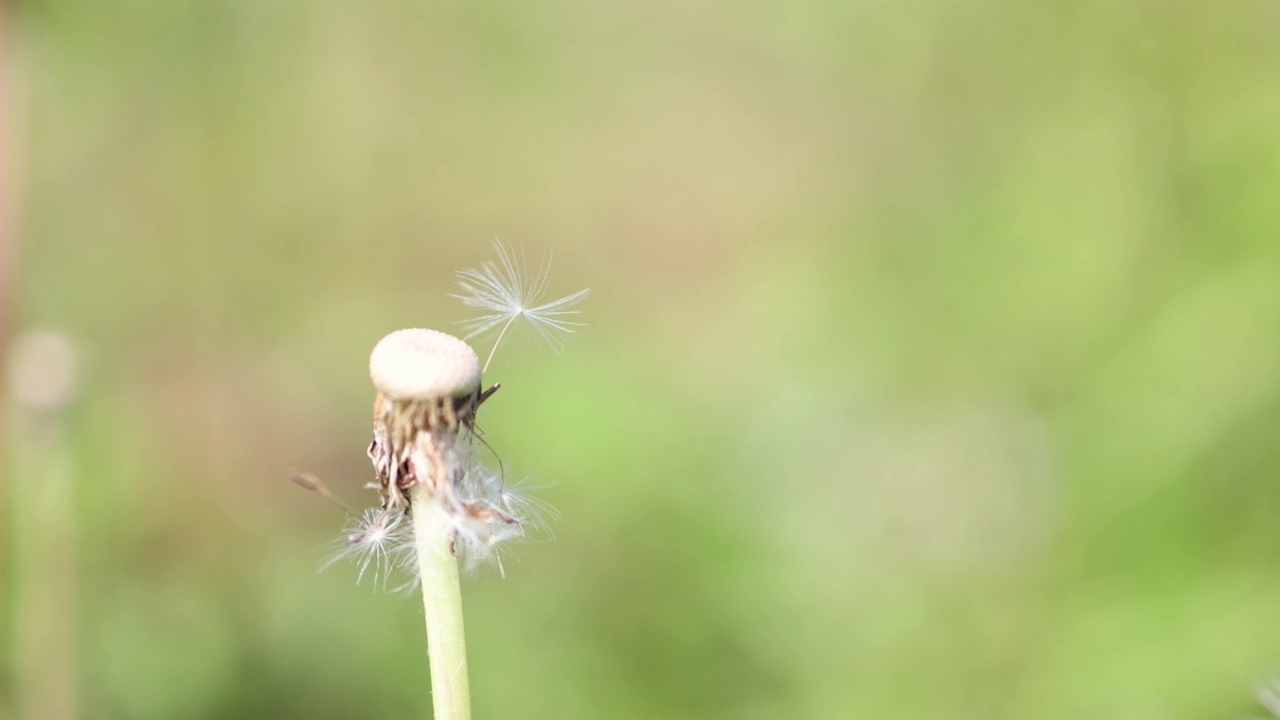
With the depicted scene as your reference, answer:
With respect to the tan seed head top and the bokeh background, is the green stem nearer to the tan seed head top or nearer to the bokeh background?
the tan seed head top

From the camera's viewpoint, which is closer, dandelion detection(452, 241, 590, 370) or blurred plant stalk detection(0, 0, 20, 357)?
dandelion detection(452, 241, 590, 370)

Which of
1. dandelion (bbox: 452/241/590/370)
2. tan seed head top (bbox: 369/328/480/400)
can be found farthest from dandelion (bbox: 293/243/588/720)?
dandelion (bbox: 452/241/590/370)

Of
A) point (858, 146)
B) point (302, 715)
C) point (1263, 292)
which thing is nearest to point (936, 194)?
point (858, 146)

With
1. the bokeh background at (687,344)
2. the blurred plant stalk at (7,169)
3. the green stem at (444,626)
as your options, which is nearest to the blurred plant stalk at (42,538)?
the bokeh background at (687,344)

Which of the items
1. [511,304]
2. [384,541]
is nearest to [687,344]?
[511,304]

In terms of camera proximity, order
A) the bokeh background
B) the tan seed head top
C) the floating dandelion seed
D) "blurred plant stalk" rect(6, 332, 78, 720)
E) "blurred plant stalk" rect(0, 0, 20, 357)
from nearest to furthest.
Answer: the tan seed head top → the floating dandelion seed → "blurred plant stalk" rect(6, 332, 78, 720) → the bokeh background → "blurred plant stalk" rect(0, 0, 20, 357)

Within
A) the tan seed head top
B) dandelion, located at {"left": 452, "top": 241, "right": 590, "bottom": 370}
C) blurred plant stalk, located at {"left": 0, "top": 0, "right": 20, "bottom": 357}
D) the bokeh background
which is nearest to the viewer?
the tan seed head top

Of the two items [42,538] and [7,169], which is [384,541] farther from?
[7,169]
